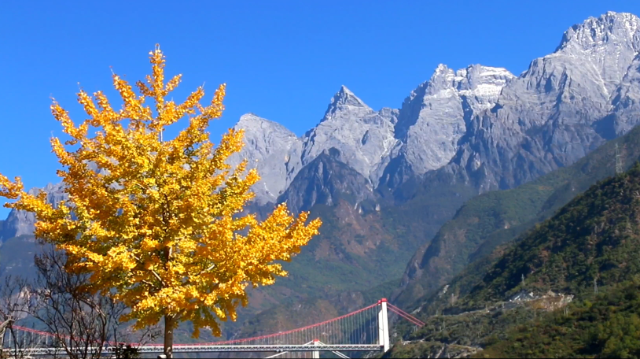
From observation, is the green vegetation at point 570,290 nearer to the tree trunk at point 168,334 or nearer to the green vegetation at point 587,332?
the green vegetation at point 587,332

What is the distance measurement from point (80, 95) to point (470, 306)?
552ft

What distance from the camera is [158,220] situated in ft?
56.0

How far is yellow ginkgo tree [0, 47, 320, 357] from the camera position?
1664 cm

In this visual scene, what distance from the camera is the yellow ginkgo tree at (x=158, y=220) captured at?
16641 millimetres

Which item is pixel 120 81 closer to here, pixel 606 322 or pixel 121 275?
pixel 121 275

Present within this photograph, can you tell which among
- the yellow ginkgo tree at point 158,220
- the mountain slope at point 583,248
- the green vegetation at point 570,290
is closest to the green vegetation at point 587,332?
the green vegetation at point 570,290

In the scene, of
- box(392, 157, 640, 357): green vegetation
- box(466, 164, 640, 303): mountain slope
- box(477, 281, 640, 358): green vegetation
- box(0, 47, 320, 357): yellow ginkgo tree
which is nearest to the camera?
Result: box(0, 47, 320, 357): yellow ginkgo tree

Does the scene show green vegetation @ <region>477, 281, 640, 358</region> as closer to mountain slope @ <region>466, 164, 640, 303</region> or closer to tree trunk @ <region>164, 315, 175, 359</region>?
mountain slope @ <region>466, 164, 640, 303</region>

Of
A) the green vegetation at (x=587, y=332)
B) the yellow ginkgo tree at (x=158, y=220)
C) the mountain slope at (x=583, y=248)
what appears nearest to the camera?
the yellow ginkgo tree at (x=158, y=220)

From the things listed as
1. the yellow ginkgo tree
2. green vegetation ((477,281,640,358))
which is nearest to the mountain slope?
green vegetation ((477,281,640,358))

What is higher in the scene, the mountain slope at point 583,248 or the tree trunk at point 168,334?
the mountain slope at point 583,248

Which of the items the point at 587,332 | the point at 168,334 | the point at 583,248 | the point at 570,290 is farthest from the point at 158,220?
the point at 583,248

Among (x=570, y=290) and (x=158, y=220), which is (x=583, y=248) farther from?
(x=158, y=220)

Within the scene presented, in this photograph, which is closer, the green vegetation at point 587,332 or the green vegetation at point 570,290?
the green vegetation at point 587,332
